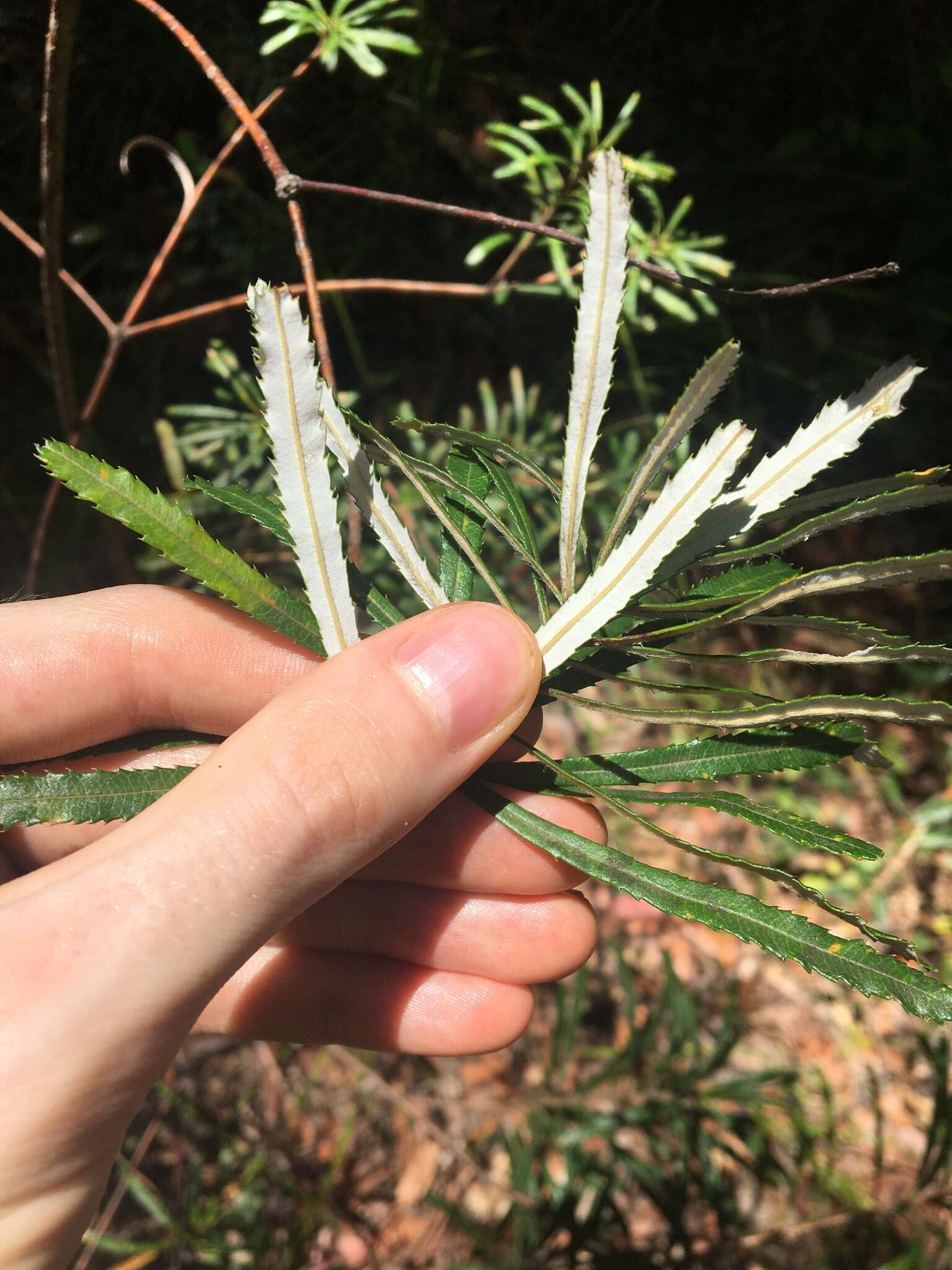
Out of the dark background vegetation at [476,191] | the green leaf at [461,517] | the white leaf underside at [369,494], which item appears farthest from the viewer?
the dark background vegetation at [476,191]

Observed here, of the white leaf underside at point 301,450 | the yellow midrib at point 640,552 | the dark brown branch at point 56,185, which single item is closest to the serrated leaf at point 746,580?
the yellow midrib at point 640,552

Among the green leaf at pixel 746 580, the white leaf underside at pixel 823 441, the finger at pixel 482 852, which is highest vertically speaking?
the white leaf underside at pixel 823 441

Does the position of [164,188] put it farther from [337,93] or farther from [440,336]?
[440,336]

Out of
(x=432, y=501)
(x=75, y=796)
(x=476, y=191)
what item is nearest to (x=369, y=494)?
(x=432, y=501)

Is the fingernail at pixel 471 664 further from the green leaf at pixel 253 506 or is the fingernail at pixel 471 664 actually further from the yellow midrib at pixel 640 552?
the green leaf at pixel 253 506

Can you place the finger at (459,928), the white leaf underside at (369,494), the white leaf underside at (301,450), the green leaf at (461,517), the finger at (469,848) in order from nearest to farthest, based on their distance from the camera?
the white leaf underside at (301,450), the white leaf underside at (369,494), the green leaf at (461,517), the finger at (469,848), the finger at (459,928)

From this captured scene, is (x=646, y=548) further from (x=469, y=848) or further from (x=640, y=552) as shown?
(x=469, y=848)

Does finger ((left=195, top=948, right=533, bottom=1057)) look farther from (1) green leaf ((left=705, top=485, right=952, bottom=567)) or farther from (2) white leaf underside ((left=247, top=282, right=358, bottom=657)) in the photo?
(1) green leaf ((left=705, top=485, right=952, bottom=567))

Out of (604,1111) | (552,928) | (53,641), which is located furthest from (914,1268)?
(53,641)
